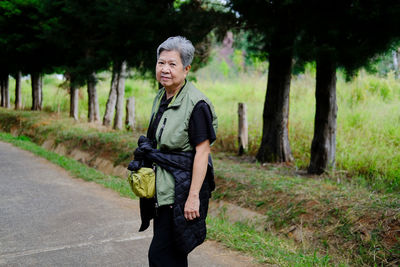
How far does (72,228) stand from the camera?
5.05 meters

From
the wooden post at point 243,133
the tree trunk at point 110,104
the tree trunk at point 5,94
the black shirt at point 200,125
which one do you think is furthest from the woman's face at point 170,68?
the tree trunk at point 5,94

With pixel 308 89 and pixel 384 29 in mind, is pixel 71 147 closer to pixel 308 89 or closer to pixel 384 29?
pixel 308 89

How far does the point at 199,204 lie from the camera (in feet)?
8.74

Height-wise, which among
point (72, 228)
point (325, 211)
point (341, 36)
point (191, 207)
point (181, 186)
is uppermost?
point (341, 36)

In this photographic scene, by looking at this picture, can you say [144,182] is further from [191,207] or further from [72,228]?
[72,228]

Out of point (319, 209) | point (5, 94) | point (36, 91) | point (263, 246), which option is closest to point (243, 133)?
point (319, 209)

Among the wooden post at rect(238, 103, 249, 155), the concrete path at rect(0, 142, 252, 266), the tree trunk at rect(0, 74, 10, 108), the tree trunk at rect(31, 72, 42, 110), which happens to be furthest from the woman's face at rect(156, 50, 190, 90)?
the tree trunk at rect(0, 74, 10, 108)

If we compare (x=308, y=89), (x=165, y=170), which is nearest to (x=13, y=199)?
(x=165, y=170)

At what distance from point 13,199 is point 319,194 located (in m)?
4.74

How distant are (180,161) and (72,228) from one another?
2975 millimetres

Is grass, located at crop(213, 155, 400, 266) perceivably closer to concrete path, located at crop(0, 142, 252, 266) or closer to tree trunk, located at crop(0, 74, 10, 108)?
concrete path, located at crop(0, 142, 252, 266)

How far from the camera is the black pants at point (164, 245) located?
2.66 metres

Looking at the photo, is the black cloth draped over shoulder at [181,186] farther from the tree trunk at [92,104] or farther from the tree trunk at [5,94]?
the tree trunk at [5,94]

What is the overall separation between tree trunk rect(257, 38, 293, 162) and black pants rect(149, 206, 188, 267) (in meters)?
6.55
